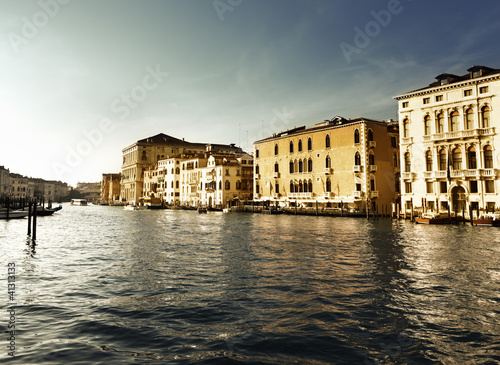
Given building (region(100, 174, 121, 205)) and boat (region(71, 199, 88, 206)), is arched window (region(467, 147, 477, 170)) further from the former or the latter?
building (region(100, 174, 121, 205))

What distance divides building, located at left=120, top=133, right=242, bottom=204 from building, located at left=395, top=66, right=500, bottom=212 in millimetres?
74349

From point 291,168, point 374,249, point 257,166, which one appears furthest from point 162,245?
point 257,166

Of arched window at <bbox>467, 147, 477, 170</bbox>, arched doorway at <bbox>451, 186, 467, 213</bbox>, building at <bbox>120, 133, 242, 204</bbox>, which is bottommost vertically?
arched doorway at <bbox>451, 186, 467, 213</bbox>

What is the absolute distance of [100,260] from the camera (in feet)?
47.8

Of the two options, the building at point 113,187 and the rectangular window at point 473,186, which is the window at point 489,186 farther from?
the building at point 113,187

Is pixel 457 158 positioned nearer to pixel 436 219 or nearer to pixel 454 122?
pixel 454 122

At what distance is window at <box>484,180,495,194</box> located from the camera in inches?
1300

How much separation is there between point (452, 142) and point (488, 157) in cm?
355

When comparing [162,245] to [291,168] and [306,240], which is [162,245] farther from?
[291,168]

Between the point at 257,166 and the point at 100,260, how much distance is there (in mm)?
48613

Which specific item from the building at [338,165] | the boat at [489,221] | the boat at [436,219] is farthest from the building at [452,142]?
the building at [338,165]

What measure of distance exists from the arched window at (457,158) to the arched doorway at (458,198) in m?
2.11

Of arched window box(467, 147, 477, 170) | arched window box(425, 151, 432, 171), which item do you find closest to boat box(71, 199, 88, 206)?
arched window box(425, 151, 432, 171)

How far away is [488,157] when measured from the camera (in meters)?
33.8
